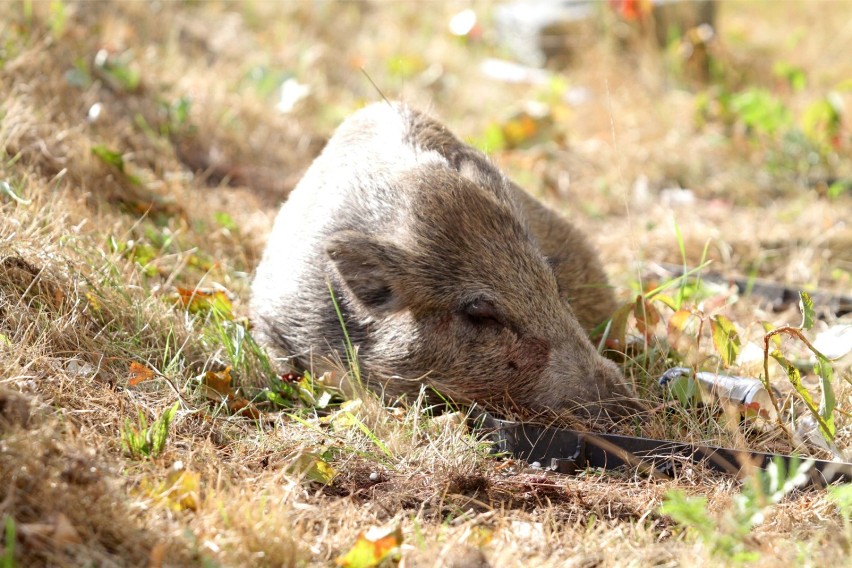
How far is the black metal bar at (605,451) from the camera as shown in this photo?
317 centimetres

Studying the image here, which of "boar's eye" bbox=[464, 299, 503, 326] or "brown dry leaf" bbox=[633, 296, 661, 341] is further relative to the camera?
"brown dry leaf" bbox=[633, 296, 661, 341]

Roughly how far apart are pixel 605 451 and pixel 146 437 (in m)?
1.63

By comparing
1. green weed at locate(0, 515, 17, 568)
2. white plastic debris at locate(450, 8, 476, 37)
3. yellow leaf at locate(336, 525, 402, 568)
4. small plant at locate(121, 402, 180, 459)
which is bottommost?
yellow leaf at locate(336, 525, 402, 568)

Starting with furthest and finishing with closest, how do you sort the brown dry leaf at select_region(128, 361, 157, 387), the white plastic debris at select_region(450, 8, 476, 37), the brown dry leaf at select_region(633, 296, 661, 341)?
the white plastic debris at select_region(450, 8, 476, 37) → the brown dry leaf at select_region(633, 296, 661, 341) → the brown dry leaf at select_region(128, 361, 157, 387)

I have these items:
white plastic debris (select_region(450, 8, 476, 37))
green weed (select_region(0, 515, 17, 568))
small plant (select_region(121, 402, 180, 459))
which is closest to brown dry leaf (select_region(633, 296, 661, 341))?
small plant (select_region(121, 402, 180, 459))

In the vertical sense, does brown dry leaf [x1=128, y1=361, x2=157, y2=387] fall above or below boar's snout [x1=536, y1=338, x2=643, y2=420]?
above

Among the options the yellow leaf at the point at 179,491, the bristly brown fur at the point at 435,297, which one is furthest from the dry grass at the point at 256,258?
the bristly brown fur at the point at 435,297

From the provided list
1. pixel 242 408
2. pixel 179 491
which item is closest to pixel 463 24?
pixel 242 408

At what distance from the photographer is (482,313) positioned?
367 centimetres

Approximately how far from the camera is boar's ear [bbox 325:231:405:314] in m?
3.71

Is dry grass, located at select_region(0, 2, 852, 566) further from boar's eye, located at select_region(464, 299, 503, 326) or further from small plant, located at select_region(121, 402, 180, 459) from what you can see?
boar's eye, located at select_region(464, 299, 503, 326)

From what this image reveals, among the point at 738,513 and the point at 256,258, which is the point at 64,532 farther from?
the point at 256,258

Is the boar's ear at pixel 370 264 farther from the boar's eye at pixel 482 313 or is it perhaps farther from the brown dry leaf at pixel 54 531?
the brown dry leaf at pixel 54 531

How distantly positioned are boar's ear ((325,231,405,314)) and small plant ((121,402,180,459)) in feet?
3.27
